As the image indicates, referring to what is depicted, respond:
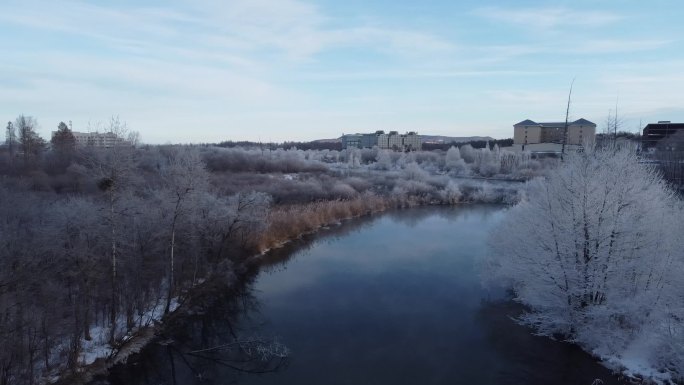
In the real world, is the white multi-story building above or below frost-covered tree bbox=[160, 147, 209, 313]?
above

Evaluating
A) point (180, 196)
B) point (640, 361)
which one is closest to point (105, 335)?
point (180, 196)

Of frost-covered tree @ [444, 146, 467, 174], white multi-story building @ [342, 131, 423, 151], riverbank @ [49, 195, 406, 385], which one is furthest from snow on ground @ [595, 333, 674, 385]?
white multi-story building @ [342, 131, 423, 151]

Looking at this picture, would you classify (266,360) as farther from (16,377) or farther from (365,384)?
(16,377)

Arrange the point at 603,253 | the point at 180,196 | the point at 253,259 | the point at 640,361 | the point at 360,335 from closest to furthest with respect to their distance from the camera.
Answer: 1. the point at 640,361
2. the point at 603,253
3. the point at 360,335
4. the point at 180,196
5. the point at 253,259

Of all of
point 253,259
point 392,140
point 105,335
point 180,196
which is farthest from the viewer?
point 392,140

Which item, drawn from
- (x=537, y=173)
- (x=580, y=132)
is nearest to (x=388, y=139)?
(x=580, y=132)

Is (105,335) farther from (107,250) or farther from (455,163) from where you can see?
(455,163)

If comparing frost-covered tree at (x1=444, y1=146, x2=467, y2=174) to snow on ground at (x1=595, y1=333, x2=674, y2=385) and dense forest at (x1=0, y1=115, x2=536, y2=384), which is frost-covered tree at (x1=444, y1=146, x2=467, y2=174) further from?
snow on ground at (x1=595, y1=333, x2=674, y2=385)

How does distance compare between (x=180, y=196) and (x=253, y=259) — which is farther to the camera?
(x=253, y=259)

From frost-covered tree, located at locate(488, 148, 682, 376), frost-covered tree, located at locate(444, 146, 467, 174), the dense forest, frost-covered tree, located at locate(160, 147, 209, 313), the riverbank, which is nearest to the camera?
the dense forest
